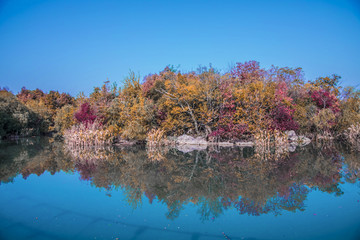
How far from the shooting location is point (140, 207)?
4637 millimetres

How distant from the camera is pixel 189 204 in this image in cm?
472

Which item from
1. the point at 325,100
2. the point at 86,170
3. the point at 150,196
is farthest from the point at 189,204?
the point at 325,100

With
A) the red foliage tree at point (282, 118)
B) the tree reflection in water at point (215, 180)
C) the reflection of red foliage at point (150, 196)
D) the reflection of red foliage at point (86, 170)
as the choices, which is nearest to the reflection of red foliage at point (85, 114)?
the tree reflection in water at point (215, 180)

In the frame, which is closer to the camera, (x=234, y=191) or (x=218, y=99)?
(x=234, y=191)

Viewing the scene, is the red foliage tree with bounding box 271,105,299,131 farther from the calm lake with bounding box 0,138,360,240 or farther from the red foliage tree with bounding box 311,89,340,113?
the calm lake with bounding box 0,138,360,240

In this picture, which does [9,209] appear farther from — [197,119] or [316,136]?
[316,136]

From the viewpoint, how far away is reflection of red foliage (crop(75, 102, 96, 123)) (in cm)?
1783

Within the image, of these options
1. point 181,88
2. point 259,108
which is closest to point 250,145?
point 259,108

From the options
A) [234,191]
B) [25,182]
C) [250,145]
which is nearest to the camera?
[234,191]

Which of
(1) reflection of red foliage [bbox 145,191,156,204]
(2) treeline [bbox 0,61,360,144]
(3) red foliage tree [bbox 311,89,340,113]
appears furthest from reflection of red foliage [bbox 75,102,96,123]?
(3) red foliage tree [bbox 311,89,340,113]

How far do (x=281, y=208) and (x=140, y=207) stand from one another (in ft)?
8.61

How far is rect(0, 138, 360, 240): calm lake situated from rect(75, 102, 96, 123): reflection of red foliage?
34.1ft

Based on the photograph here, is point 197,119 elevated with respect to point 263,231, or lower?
elevated

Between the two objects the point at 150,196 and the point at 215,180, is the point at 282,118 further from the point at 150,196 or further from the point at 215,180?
the point at 150,196
